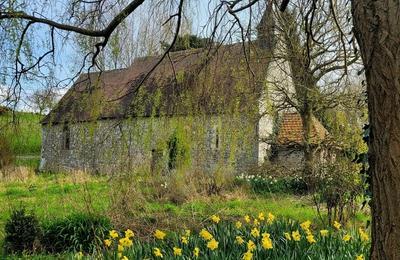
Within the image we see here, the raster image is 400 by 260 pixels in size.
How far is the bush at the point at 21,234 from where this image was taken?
680 cm

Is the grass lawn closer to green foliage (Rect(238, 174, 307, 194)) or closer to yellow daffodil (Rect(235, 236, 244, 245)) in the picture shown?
green foliage (Rect(238, 174, 307, 194))

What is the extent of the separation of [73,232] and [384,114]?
5.77m

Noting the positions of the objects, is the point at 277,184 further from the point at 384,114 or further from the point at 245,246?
the point at 384,114

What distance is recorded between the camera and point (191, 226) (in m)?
7.16

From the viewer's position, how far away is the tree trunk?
1.93 meters

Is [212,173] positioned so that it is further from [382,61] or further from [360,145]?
[382,61]

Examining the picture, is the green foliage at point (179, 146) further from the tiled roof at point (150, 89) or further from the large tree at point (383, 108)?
the large tree at point (383, 108)

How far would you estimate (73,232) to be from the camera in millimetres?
6930

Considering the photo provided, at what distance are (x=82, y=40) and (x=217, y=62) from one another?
153cm

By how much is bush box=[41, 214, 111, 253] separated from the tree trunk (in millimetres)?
5212

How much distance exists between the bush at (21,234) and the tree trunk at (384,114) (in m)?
5.77

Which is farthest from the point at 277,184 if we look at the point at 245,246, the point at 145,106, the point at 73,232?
the point at 245,246

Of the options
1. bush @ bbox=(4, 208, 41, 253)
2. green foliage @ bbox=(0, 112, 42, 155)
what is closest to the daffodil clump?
green foliage @ bbox=(0, 112, 42, 155)

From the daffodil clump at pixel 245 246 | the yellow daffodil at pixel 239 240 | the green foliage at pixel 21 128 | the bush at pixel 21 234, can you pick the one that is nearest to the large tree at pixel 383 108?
the daffodil clump at pixel 245 246
